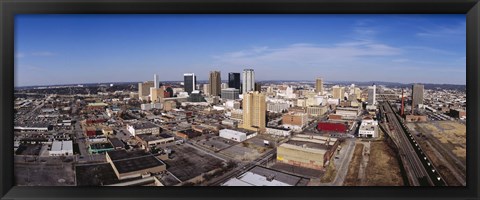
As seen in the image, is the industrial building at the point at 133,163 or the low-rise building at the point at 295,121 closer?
the industrial building at the point at 133,163

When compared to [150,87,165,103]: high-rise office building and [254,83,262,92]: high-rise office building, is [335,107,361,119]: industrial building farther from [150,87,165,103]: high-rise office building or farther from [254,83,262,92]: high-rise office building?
[150,87,165,103]: high-rise office building

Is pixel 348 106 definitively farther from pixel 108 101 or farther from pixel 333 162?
pixel 108 101

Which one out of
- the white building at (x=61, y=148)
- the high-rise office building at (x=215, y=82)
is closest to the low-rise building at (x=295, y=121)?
the high-rise office building at (x=215, y=82)

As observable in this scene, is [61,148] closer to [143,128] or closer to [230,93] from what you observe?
[143,128]

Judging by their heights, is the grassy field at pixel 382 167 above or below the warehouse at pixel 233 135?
below

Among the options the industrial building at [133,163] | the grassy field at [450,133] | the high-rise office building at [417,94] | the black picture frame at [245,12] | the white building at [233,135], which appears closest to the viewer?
the black picture frame at [245,12]

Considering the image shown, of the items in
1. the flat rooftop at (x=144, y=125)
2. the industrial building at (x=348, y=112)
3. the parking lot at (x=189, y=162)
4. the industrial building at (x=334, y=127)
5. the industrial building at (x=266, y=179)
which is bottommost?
the industrial building at (x=266, y=179)

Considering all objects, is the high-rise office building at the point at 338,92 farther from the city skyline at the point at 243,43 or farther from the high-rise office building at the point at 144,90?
the high-rise office building at the point at 144,90
